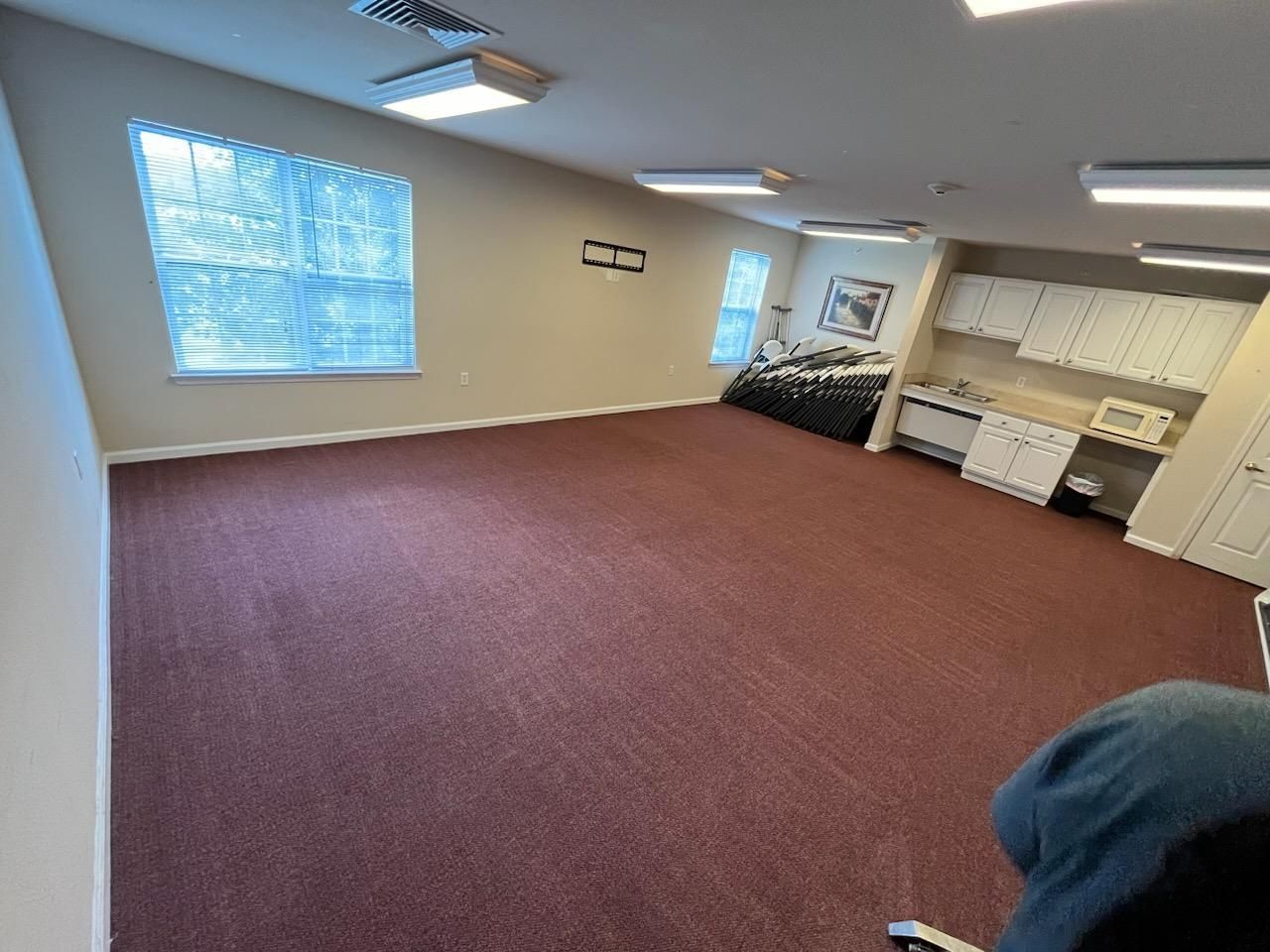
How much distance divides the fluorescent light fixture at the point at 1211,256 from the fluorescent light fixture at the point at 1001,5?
3727 millimetres

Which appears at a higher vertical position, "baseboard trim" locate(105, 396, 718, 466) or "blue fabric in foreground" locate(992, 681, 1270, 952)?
"blue fabric in foreground" locate(992, 681, 1270, 952)

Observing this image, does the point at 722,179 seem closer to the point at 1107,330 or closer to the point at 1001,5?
the point at 1001,5

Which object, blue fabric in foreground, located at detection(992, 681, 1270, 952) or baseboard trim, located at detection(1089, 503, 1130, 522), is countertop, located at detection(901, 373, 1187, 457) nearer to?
baseboard trim, located at detection(1089, 503, 1130, 522)

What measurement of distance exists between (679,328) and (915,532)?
368 cm

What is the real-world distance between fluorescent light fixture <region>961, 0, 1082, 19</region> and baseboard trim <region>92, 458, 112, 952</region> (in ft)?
9.62

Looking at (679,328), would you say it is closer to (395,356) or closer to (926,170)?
(395,356)

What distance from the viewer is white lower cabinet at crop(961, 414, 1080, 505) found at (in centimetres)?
482

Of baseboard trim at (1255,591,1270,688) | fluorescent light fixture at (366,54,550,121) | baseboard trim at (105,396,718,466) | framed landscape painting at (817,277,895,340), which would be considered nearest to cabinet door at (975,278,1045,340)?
framed landscape painting at (817,277,895,340)

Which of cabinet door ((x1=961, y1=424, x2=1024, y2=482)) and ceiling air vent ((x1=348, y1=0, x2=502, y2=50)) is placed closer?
ceiling air vent ((x1=348, y1=0, x2=502, y2=50))

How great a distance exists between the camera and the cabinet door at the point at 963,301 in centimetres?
545

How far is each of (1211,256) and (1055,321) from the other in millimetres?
1708

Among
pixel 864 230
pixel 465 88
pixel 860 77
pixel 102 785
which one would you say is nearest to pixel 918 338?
pixel 864 230

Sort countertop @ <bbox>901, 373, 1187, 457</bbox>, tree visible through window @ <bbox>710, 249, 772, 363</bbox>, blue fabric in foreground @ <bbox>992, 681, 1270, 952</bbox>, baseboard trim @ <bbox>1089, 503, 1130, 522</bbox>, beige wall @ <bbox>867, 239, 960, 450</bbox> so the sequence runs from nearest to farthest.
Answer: blue fabric in foreground @ <bbox>992, 681, 1270, 952</bbox> < countertop @ <bbox>901, 373, 1187, 457</bbox> < baseboard trim @ <bbox>1089, 503, 1130, 522</bbox> < beige wall @ <bbox>867, 239, 960, 450</bbox> < tree visible through window @ <bbox>710, 249, 772, 363</bbox>

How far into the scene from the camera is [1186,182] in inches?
75.8
